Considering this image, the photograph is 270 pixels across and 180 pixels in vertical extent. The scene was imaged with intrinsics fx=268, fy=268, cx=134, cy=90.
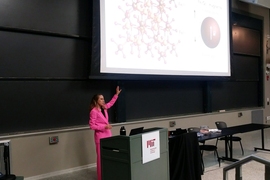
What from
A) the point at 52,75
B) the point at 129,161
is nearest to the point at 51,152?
the point at 52,75

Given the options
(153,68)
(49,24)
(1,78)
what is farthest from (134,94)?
(1,78)

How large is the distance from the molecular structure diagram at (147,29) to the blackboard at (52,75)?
631 mm

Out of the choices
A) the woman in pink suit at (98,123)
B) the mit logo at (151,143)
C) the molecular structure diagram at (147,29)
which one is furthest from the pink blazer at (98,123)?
the molecular structure diagram at (147,29)

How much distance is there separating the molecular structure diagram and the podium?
7.96ft

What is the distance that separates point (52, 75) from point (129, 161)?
2.51 m

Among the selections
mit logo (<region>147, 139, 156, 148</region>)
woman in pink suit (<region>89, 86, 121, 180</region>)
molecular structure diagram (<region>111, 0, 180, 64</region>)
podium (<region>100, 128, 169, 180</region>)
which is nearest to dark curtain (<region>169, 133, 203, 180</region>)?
podium (<region>100, 128, 169, 180</region>)

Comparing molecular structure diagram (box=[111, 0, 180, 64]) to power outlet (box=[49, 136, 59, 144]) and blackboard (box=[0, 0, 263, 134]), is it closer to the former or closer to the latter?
blackboard (box=[0, 0, 263, 134])

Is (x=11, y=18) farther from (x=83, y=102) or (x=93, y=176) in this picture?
(x=93, y=176)

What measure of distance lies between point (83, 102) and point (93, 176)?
1288 millimetres

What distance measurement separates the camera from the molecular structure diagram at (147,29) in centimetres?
491

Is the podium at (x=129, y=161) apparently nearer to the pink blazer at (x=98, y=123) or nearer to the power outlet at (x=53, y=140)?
the pink blazer at (x=98, y=123)

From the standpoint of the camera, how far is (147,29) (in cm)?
526

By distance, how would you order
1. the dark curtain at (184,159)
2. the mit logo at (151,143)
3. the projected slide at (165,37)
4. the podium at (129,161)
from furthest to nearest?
the projected slide at (165,37)
the dark curtain at (184,159)
the mit logo at (151,143)
the podium at (129,161)

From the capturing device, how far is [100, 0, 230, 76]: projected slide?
4.76 meters
